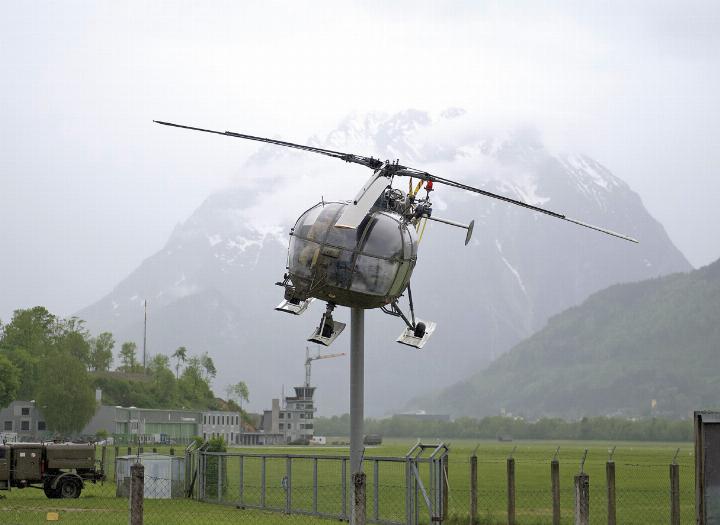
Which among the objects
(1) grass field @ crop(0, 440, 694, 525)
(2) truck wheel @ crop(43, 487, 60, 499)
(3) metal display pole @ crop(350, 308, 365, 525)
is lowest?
(1) grass field @ crop(0, 440, 694, 525)

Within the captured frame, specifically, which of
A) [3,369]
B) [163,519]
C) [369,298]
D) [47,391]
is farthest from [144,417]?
[369,298]

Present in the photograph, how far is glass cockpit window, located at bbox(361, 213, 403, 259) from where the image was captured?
23.6m

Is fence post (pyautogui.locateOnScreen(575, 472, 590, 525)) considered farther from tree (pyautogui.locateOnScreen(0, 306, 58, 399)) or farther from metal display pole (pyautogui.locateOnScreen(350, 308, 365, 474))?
Answer: tree (pyautogui.locateOnScreen(0, 306, 58, 399))

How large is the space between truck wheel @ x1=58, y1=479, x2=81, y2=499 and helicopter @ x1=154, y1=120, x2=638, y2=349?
19453 mm

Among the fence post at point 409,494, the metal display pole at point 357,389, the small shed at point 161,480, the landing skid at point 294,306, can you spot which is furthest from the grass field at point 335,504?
the landing skid at point 294,306

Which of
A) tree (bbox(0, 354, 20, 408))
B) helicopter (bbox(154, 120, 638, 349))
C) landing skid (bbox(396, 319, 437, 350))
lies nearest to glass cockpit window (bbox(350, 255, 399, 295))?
helicopter (bbox(154, 120, 638, 349))

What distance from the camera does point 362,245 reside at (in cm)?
2359

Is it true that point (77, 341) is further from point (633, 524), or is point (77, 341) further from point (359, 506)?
point (359, 506)

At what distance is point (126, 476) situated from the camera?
43156mm

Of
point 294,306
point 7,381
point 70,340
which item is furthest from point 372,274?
point 70,340

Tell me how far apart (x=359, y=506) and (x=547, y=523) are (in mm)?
18705

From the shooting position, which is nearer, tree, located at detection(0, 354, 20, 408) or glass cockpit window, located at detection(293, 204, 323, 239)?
glass cockpit window, located at detection(293, 204, 323, 239)

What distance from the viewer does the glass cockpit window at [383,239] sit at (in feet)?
77.5

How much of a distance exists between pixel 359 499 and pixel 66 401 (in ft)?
434
